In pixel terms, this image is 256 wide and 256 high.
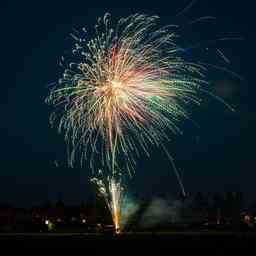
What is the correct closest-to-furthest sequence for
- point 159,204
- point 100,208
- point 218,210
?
1. point 100,208
2. point 159,204
3. point 218,210

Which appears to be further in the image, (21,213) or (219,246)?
(21,213)

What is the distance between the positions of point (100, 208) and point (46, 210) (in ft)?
112

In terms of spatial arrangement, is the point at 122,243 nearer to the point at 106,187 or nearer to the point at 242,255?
the point at 242,255

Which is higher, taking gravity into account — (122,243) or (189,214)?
(189,214)

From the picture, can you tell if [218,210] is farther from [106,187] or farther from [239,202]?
[106,187]

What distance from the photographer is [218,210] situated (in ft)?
484

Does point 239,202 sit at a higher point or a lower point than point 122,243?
higher

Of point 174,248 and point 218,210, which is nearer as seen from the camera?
point 174,248

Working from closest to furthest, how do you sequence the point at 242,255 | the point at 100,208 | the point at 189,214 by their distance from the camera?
the point at 242,255 → the point at 100,208 → the point at 189,214

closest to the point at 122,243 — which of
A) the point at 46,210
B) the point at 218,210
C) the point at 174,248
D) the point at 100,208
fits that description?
the point at 174,248

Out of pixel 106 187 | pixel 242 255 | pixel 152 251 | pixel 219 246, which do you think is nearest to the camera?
pixel 242 255

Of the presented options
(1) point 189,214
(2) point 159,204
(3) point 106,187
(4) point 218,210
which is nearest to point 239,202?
(4) point 218,210

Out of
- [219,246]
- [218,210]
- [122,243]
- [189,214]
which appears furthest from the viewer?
[218,210]

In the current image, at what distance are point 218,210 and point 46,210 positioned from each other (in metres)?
42.5
